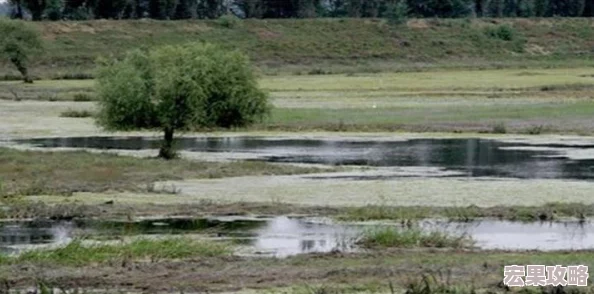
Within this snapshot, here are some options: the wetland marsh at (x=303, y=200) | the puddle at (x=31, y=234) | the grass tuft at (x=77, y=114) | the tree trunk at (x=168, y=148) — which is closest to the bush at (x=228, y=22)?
the wetland marsh at (x=303, y=200)

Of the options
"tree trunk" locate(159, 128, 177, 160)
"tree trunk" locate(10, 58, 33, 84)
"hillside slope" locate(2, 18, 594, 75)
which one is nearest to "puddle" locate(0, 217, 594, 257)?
"tree trunk" locate(159, 128, 177, 160)

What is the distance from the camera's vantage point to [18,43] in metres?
90.3

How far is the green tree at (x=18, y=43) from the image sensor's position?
90.3 m

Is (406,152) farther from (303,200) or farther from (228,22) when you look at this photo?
(228,22)

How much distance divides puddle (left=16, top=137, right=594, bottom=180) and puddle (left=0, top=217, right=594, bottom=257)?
1032cm

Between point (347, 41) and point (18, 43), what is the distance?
34.1m

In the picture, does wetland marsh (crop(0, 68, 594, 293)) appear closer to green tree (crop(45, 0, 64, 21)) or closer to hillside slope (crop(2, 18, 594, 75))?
hillside slope (crop(2, 18, 594, 75))

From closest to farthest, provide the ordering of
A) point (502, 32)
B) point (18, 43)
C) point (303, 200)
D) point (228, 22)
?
point (303, 200), point (18, 43), point (228, 22), point (502, 32)

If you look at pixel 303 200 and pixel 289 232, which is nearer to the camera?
pixel 289 232

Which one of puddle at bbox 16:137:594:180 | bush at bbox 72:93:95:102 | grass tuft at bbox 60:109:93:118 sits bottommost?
bush at bbox 72:93:95:102

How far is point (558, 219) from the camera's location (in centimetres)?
2708

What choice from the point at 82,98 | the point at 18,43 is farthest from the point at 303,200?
the point at 18,43

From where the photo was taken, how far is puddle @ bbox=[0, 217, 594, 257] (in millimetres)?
23109

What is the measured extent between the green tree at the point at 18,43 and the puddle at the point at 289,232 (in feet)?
215
